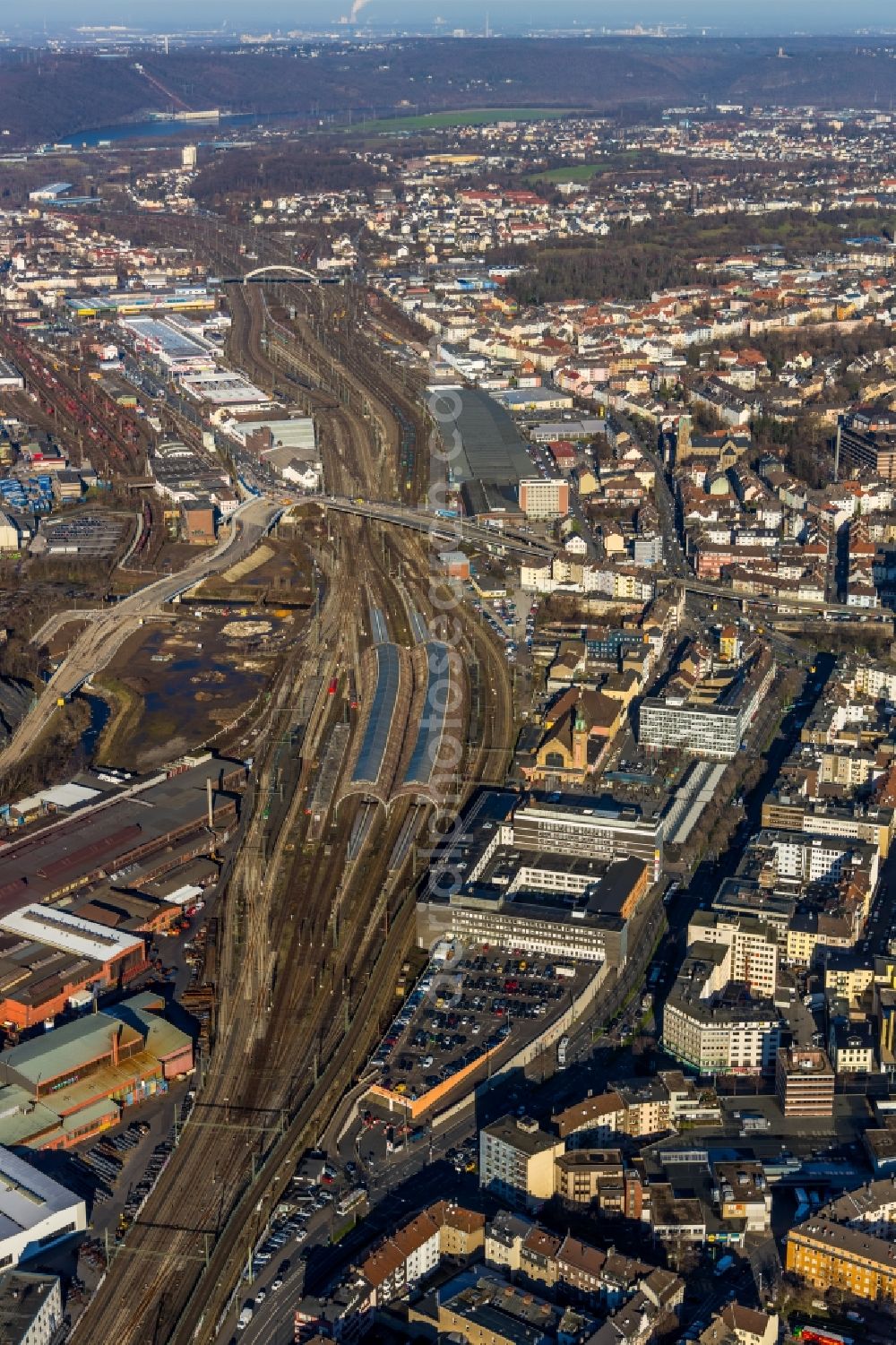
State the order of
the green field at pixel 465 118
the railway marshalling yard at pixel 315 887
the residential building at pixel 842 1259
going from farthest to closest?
the green field at pixel 465 118 → the railway marshalling yard at pixel 315 887 → the residential building at pixel 842 1259

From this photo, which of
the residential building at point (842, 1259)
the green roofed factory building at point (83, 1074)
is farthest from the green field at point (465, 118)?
the residential building at point (842, 1259)

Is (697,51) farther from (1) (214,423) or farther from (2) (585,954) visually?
(2) (585,954)

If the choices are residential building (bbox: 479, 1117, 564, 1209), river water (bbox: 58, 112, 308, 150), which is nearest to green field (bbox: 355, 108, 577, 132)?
river water (bbox: 58, 112, 308, 150)

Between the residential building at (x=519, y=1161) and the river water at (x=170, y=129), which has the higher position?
the river water at (x=170, y=129)

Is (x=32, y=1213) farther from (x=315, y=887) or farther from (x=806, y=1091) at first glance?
(x=806, y=1091)

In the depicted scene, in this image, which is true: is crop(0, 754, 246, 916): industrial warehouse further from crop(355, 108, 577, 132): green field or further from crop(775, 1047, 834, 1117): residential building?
crop(355, 108, 577, 132): green field

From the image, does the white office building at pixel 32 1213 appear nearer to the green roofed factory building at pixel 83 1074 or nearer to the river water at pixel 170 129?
the green roofed factory building at pixel 83 1074
